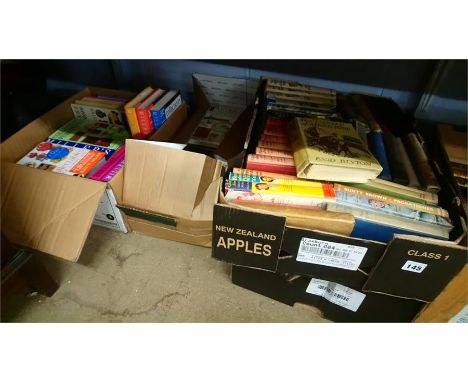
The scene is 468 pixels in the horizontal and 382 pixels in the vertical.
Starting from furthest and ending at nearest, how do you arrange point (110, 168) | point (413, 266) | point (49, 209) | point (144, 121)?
1. point (144, 121)
2. point (110, 168)
3. point (49, 209)
4. point (413, 266)

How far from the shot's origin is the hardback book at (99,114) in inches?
49.2

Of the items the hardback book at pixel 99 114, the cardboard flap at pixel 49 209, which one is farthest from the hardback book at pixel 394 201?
the hardback book at pixel 99 114

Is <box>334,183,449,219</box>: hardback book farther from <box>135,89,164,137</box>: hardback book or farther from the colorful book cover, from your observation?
<box>135,89,164,137</box>: hardback book

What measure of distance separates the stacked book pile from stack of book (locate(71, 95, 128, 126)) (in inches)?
28.4

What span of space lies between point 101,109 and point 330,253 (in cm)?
107

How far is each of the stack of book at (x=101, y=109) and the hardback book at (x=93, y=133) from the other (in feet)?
0.07

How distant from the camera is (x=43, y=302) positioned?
993 mm

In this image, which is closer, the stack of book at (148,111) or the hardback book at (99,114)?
the stack of book at (148,111)

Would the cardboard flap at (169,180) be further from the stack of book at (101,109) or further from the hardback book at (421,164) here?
the hardback book at (421,164)

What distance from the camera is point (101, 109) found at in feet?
4.12

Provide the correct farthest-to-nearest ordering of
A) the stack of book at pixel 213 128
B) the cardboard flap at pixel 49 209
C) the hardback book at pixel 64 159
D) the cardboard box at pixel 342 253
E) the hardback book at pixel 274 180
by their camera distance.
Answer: the stack of book at pixel 213 128 → the hardback book at pixel 64 159 → the cardboard flap at pixel 49 209 → the hardback book at pixel 274 180 → the cardboard box at pixel 342 253

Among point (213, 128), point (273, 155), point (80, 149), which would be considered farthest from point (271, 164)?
point (80, 149)

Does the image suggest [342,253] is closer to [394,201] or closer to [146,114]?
[394,201]

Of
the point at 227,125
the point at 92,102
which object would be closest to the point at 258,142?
the point at 227,125
